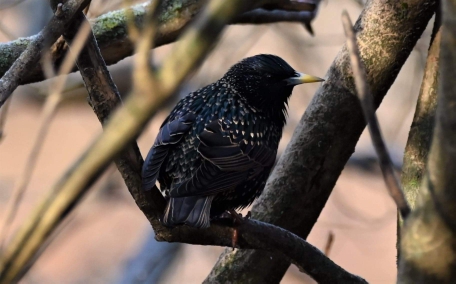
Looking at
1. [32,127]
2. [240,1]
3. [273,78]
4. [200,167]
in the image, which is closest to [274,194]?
[273,78]

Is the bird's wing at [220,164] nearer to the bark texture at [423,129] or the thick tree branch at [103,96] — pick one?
the thick tree branch at [103,96]

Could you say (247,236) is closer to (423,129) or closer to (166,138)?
(166,138)

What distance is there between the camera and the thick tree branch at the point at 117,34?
3410 millimetres

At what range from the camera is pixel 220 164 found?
3.05 meters

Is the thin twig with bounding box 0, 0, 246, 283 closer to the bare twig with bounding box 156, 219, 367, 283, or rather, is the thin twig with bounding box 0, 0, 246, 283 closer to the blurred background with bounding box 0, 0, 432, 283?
the bare twig with bounding box 156, 219, 367, 283

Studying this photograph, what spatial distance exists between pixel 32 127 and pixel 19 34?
5.03 feet

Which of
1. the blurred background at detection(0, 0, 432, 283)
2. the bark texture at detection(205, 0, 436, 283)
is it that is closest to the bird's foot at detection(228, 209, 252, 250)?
the bark texture at detection(205, 0, 436, 283)

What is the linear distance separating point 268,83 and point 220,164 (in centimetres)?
86

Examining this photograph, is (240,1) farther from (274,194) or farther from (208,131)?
(274,194)

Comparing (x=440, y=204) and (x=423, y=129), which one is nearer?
(x=440, y=204)

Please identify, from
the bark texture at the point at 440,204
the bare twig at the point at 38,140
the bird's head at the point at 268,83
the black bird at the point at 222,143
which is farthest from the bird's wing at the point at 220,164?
the bark texture at the point at 440,204

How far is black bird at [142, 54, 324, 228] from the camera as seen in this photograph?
2.86 meters

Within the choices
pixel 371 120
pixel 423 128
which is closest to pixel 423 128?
pixel 423 128

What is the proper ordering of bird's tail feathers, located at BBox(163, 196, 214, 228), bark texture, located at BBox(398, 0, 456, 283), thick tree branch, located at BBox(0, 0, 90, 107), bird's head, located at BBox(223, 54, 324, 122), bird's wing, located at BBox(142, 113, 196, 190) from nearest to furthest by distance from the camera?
bark texture, located at BBox(398, 0, 456, 283)
thick tree branch, located at BBox(0, 0, 90, 107)
bird's tail feathers, located at BBox(163, 196, 214, 228)
bird's wing, located at BBox(142, 113, 196, 190)
bird's head, located at BBox(223, 54, 324, 122)
